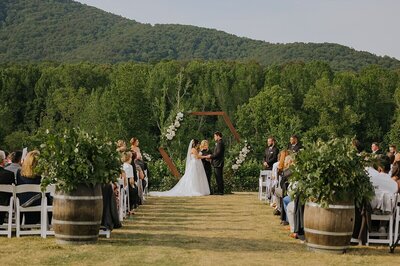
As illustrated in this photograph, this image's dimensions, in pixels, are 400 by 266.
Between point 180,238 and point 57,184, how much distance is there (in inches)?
86.1

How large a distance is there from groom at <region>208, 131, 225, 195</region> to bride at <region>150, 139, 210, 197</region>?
39 cm

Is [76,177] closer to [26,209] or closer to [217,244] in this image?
[26,209]

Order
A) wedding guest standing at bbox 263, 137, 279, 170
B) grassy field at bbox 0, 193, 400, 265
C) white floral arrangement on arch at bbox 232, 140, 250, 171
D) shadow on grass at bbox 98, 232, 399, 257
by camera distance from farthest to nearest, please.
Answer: white floral arrangement on arch at bbox 232, 140, 250, 171, wedding guest standing at bbox 263, 137, 279, 170, shadow on grass at bbox 98, 232, 399, 257, grassy field at bbox 0, 193, 400, 265

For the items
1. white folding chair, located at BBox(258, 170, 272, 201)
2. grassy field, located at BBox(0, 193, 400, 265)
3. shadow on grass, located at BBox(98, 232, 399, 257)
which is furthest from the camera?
white folding chair, located at BBox(258, 170, 272, 201)

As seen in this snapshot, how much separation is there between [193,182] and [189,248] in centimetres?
1175

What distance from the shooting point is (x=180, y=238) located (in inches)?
407

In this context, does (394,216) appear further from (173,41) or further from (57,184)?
(173,41)

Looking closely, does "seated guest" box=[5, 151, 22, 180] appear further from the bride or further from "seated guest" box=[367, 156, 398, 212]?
the bride

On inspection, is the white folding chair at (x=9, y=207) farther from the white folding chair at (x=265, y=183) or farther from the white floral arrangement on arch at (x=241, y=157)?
the white floral arrangement on arch at (x=241, y=157)

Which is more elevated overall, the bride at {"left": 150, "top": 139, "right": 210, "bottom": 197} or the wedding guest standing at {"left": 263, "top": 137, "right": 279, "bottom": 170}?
the wedding guest standing at {"left": 263, "top": 137, "right": 279, "bottom": 170}

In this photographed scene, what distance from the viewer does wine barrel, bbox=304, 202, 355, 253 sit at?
353 inches

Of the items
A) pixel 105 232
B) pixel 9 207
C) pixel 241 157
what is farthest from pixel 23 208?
pixel 241 157

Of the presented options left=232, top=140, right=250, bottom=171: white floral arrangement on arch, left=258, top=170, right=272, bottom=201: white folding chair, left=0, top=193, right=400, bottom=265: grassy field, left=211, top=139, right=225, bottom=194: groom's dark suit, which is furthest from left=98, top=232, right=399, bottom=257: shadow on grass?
left=232, top=140, right=250, bottom=171: white floral arrangement on arch

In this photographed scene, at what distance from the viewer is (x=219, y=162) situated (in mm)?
21250
